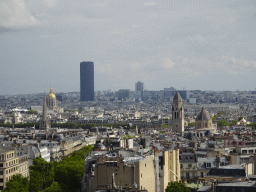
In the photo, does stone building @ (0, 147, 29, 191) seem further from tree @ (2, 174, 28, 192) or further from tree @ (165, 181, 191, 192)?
tree @ (165, 181, 191, 192)

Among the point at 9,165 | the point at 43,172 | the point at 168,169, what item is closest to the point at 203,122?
the point at 43,172

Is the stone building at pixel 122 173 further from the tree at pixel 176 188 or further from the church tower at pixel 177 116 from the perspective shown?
the church tower at pixel 177 116

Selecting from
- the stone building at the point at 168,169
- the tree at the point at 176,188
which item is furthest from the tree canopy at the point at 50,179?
the tree at the point at 176,188

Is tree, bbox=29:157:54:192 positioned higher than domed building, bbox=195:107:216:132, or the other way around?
domed building, bbox=195:107:216:132

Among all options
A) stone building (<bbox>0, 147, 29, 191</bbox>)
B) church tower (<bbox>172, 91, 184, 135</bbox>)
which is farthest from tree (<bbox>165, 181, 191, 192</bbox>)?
church tower (<bbox>172, 91, 184, 135</bbox>)

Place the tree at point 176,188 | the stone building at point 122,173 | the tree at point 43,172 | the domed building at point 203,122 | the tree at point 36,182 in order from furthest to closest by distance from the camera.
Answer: the domed building at point 203,122 < the tree at point 43,172 < the tree at point 36,182 < the tree at point 176,188 < the stone building at point 122,173

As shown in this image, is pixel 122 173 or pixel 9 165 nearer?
pixel 122 173

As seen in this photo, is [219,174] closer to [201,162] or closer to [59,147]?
[201,162]

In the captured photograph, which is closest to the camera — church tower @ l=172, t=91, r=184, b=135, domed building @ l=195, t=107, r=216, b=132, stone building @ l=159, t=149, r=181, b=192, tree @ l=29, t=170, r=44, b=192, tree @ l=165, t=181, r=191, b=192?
tree @ l=165, t=181, r=191, b=192

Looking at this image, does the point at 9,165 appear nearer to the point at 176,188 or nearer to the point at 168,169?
the point at 168,169

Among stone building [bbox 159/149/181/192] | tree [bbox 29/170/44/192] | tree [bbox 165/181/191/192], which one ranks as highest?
stone building [bbox 159/149/181/192]

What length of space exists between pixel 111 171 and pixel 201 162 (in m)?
17.6

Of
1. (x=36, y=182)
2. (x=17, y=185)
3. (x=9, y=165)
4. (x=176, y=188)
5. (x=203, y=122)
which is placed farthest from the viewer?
(x=203, y=122)

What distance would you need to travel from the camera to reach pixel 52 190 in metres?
50.4
